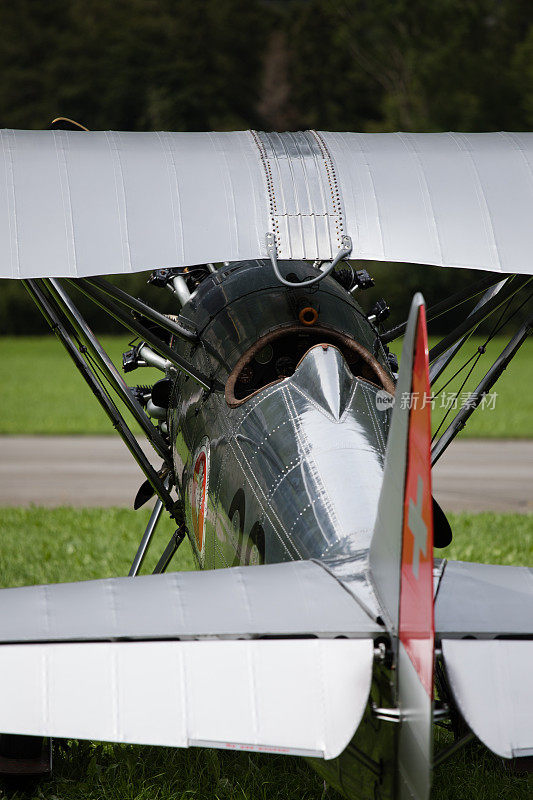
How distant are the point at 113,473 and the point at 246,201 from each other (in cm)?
882

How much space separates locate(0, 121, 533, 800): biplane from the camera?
87.1 inches

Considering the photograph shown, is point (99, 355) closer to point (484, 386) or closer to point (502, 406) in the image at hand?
point (484, 386)

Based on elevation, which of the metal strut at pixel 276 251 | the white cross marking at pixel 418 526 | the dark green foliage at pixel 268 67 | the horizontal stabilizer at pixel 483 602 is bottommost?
the horizontal stabilizer at pixel 483 602

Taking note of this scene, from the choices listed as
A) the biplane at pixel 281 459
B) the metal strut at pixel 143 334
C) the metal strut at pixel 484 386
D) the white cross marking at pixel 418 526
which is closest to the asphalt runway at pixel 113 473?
the metal strut at pixel 484 386

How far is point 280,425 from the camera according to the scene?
3.53 metres

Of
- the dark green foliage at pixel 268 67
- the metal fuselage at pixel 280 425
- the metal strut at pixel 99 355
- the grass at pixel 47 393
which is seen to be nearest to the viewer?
the metal fuselage at pixel 280 425

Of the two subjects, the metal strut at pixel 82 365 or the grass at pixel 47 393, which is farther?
the grass at pixel 47 393

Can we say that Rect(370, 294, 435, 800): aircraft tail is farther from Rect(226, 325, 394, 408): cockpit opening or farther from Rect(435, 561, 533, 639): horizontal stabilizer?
Rect(226, 325, 394, 408): cockpit opening

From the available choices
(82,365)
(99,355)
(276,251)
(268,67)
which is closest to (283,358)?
(276,251)

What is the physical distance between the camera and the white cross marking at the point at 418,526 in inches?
83.4

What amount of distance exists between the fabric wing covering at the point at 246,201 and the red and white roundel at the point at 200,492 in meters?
0.90

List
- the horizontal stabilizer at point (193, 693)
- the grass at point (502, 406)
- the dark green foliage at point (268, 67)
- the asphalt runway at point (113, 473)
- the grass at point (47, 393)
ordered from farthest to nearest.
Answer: the dark green foliage at point (268, 67) < the grass at point (47, 393) < the grass at point (502, 406) < the asphalt runway at point (113, 473) < the horizontal stabilizer at point (193, 693)

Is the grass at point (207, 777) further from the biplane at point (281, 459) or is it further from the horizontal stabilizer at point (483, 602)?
the horizontal stabilizer at point (483, 602)

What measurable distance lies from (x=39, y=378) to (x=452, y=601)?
24.8 meters
